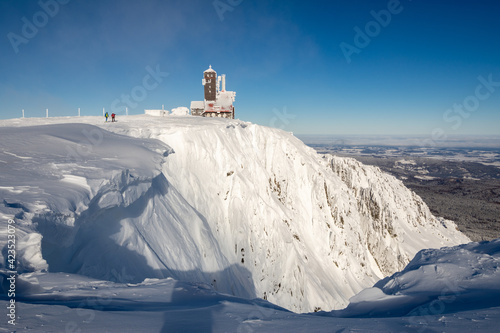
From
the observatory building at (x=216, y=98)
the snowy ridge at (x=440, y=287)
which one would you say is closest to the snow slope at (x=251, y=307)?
the snowy ridge at (x=440, y=287)

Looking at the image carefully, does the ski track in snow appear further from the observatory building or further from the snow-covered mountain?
the observatory building

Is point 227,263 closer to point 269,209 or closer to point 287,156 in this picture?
point 269,209

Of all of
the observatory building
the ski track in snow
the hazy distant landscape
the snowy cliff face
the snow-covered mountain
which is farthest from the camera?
the hazy distant landscape

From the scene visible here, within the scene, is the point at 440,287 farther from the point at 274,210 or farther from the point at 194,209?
the point at 274,210

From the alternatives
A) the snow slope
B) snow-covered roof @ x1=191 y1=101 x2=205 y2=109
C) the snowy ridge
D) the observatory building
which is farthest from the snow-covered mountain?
snow-covered roof @ x1=191 y1=101 x2=205 y2=109

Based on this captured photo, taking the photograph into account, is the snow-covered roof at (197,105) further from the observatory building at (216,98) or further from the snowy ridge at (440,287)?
the snowy ridge at (440,287)

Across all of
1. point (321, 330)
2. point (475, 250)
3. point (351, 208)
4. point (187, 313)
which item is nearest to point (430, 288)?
point (475, 250)
